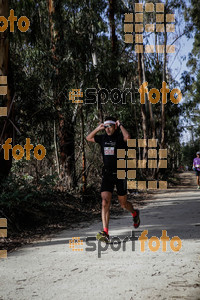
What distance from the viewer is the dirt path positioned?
3.26 metres

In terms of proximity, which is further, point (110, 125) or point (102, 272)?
point (110, 125)

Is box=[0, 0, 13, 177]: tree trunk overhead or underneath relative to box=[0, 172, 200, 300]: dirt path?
overhead

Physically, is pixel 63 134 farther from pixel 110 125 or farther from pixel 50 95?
pixel 110 125

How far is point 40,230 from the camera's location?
6.64m

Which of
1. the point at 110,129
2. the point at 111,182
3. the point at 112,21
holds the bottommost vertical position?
the point at 111,182

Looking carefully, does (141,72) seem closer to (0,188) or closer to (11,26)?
(11,26)

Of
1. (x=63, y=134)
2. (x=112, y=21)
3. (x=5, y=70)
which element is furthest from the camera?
(x=112, y=21)

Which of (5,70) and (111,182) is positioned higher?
(5,70)

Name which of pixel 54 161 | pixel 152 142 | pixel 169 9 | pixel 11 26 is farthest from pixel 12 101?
pixel 169 9

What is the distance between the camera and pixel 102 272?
384cm

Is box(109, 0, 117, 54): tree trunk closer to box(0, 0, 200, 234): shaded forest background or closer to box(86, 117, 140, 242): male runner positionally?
box(0, 0, 200, 234): shaded forest background

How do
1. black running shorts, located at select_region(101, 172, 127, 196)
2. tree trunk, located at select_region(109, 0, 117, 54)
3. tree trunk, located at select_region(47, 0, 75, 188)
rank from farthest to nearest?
tree trunk, located at select_region(109, 0, 117, 54), tree trunk, located at select_region(47, 0, 75, 188), black running shorts, located at select_region(101, 172, 127, 196)

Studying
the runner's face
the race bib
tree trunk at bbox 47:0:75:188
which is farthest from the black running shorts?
tree trunk at bbox 47:0:75:188

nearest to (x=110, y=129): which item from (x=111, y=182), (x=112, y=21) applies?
(x=111, y=182)
